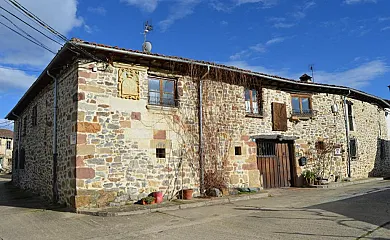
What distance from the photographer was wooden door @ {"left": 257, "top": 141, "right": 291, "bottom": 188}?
12398 millimetres

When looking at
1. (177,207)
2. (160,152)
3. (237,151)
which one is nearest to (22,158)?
(160,152)

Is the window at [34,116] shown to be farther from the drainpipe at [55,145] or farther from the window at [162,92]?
the window at [162,92]

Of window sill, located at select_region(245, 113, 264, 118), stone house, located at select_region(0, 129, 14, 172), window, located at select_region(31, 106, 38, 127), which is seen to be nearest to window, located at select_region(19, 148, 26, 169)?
window, located at select_region(31, 106, 38, 127)

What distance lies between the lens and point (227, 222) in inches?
258

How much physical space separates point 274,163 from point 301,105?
3.16 m

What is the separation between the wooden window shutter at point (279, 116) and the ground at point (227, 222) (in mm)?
4454

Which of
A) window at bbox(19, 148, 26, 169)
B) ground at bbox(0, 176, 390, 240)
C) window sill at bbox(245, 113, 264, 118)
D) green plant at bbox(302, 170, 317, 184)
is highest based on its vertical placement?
window sill at bbox(245, 113, 264, 118)

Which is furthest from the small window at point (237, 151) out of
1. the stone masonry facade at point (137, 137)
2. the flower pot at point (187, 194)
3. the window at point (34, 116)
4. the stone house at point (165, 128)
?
the window at point (34, 116)

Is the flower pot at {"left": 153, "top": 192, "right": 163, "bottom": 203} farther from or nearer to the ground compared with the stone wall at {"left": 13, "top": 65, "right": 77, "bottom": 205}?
nearer to the ground

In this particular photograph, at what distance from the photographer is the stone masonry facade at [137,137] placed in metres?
8.38

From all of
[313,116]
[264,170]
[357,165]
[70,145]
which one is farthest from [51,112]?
[357,165]

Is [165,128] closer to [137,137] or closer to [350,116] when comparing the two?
[137,137]

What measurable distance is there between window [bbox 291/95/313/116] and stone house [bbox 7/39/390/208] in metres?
0.05

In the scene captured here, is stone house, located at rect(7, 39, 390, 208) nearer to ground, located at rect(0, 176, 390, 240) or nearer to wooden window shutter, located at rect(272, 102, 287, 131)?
wooden window shutter, located at rect(272, 102, 287, 131)
